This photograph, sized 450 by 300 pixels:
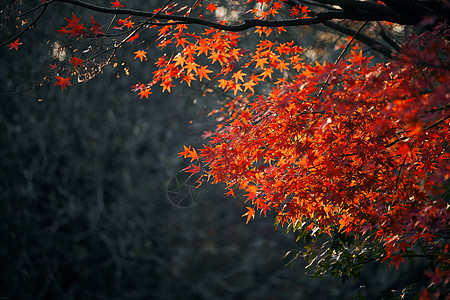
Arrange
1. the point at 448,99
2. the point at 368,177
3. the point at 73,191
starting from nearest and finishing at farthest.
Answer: the point at 448,99
the point at 368,177
the point at 73,191

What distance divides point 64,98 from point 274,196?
21.6 ft

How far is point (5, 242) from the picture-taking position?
22.1 ft

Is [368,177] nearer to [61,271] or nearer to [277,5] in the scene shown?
[277,5]

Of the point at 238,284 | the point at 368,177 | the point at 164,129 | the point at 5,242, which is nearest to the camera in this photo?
the point at 368,177

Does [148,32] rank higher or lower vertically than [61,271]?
higher

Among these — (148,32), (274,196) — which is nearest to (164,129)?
(148,32)

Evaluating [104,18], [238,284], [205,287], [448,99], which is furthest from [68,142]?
[448,99]

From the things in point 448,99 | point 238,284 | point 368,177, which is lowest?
point 448,99

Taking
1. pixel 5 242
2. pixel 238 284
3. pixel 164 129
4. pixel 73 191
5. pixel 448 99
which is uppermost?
pixel 164 129

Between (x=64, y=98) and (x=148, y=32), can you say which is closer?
(x=64, y=98)

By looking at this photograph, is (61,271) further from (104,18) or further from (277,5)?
(277,5)

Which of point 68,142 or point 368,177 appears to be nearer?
point 368,177

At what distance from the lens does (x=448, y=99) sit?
1526 mm

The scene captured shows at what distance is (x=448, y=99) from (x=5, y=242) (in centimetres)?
719
